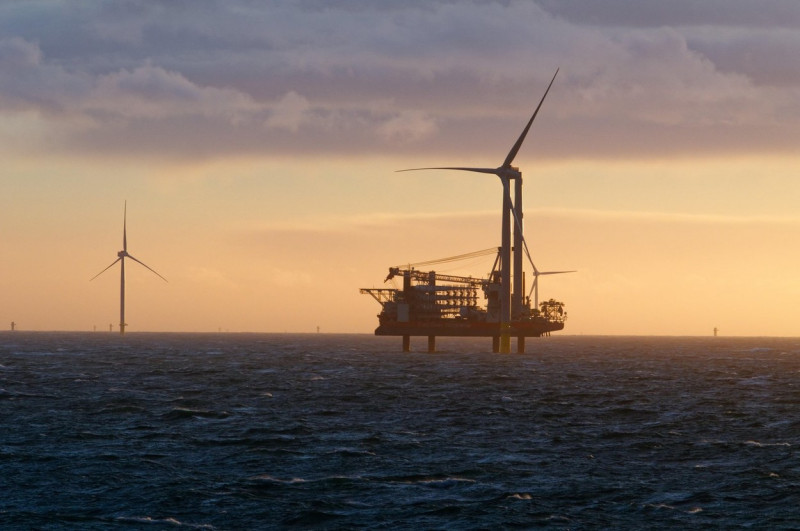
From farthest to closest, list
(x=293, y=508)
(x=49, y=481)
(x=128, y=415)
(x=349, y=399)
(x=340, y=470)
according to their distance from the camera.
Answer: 1. (x=349, y=399)
2. (x=128, y=415)
3. (x=340, y=470)
4. (x=49, y=481)
5. (x=293, y=508)

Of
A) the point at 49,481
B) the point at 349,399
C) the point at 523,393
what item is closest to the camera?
the point at 49,481

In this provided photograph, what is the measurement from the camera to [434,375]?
12875 centimetres

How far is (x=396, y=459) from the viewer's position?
51.8 m

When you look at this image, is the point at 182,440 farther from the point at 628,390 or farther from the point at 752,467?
the point at 628,390

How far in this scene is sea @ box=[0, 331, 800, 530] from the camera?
38750 mm

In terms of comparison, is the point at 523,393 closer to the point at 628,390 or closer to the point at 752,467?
the point at 628,390

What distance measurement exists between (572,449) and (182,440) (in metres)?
22.3

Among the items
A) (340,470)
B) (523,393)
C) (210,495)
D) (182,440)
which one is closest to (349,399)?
(523,393)

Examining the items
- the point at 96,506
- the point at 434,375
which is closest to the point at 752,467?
the point at 96,506

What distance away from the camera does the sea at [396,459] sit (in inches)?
1526

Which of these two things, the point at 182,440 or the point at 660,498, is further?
the point at 182,440

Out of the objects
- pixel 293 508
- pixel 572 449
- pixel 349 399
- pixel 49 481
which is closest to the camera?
pixel 293 508

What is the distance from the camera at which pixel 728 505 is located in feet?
133

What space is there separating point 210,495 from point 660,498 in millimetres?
18483
